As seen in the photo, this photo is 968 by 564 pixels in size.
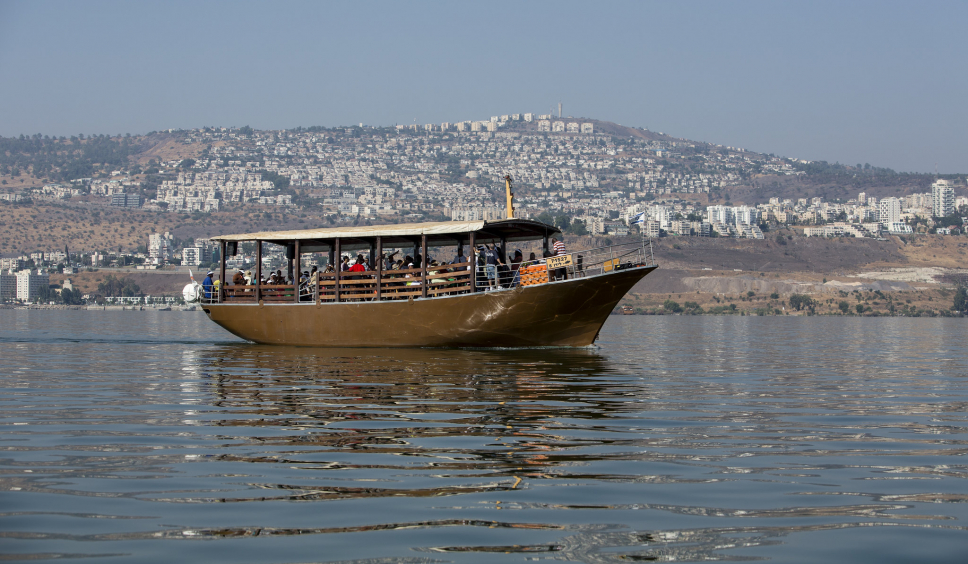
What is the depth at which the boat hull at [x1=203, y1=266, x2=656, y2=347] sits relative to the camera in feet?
73.4

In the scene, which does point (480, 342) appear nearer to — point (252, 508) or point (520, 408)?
point (520, 408)

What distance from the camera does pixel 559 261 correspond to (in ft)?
72.1

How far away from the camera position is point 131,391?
14.3m

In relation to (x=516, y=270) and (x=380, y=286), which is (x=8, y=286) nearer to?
(x=380, y=286)

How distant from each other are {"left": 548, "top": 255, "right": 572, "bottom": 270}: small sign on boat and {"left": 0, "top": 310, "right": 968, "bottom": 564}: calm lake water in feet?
22.3

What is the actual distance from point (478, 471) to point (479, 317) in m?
15.4

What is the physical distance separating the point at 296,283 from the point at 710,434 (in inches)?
709

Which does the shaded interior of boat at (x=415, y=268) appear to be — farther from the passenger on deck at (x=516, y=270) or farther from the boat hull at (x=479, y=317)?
the boat hull at (x=479, y=317)

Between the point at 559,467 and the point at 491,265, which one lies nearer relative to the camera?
the point at 559,467

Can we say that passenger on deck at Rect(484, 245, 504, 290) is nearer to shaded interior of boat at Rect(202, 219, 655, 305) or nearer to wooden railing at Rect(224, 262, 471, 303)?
shaded interior of boat at Rect(202, 219, 655, 305)

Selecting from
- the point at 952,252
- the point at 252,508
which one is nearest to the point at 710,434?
the point at 252,508

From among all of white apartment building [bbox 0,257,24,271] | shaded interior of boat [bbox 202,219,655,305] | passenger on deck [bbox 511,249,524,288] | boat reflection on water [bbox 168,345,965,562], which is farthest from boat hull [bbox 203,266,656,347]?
white apartment building [bbox 0,257,24,271]

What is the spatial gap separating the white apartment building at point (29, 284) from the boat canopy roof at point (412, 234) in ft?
468

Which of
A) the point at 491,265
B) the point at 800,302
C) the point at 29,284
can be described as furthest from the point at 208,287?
the point at 29,284
